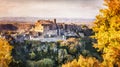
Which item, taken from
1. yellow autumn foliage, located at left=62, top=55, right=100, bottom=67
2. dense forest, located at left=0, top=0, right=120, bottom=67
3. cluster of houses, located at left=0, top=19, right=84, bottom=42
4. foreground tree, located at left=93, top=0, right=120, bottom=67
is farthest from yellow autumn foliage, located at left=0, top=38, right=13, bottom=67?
foreground tree, located at left=93, top=0, right=120, bottom=67

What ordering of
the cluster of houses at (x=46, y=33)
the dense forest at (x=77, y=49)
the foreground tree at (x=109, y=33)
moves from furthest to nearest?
1. the cluster of houses at (x=46, y=33)
2. the dense forest at (x=77, y=49)
3. the foreground tree at (x=109, y=33)

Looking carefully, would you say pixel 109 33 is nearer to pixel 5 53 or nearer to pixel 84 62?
pixel 84 62

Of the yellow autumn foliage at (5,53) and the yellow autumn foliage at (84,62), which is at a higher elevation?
the yellow autumn foliage at (5,53)

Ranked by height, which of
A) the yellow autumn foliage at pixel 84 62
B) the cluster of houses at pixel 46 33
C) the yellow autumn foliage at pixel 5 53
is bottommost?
the yellow autumn foliage at pixel 84 62

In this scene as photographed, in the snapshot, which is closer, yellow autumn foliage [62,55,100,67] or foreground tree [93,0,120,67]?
foreground tree [93,0,120,67]

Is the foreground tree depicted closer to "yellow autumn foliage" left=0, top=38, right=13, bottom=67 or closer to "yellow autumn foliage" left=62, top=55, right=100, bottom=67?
"yellow autumn foliage" left=62, top=55, right=100, bottom=67

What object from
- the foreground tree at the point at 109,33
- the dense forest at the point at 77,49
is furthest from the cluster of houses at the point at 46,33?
the foreground tree at the point at 109,33

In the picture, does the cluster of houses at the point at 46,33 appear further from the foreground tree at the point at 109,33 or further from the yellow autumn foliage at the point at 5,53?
the foreground tree at the point at 109,33

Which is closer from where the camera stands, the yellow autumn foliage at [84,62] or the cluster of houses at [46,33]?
the yellow autumn foliage at [84,62]

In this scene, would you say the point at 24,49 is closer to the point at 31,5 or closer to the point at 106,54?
the point at 31,5
